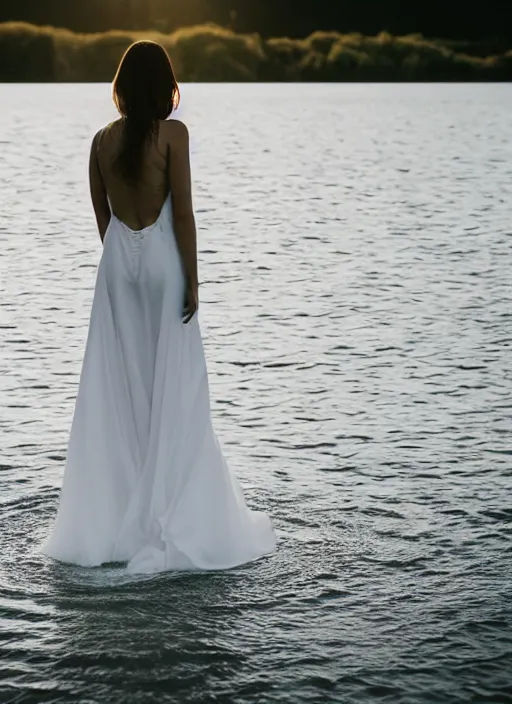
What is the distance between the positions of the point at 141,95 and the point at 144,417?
145 cm

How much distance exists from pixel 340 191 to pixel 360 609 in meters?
22.0

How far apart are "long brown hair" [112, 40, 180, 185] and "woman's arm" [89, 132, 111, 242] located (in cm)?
19

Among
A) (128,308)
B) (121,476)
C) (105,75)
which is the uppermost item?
(128,308)

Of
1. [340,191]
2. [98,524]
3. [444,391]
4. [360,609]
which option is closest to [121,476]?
[98,524]

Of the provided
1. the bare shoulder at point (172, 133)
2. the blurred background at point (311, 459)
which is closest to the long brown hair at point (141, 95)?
the bare shoulder at point (172, 133)

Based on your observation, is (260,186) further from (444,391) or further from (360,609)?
(360,609)

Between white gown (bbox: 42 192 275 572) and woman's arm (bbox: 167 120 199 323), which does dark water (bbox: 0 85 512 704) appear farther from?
woman's arm (bbox: 167 120 199 323)

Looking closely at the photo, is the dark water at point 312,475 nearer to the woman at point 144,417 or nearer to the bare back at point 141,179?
the woman at point 144,417

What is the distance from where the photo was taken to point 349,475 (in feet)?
26.9

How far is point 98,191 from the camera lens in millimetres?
6574

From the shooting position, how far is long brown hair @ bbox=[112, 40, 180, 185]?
6.28 metres

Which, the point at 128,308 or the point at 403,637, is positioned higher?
the point at 128,308

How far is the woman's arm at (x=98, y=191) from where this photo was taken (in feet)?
21.4

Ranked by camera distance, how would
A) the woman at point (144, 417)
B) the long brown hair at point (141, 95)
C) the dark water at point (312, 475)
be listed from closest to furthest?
the dark water at point (312, 475) → the long brown hair at point (141, 95) → the woman at point (144, 417)
